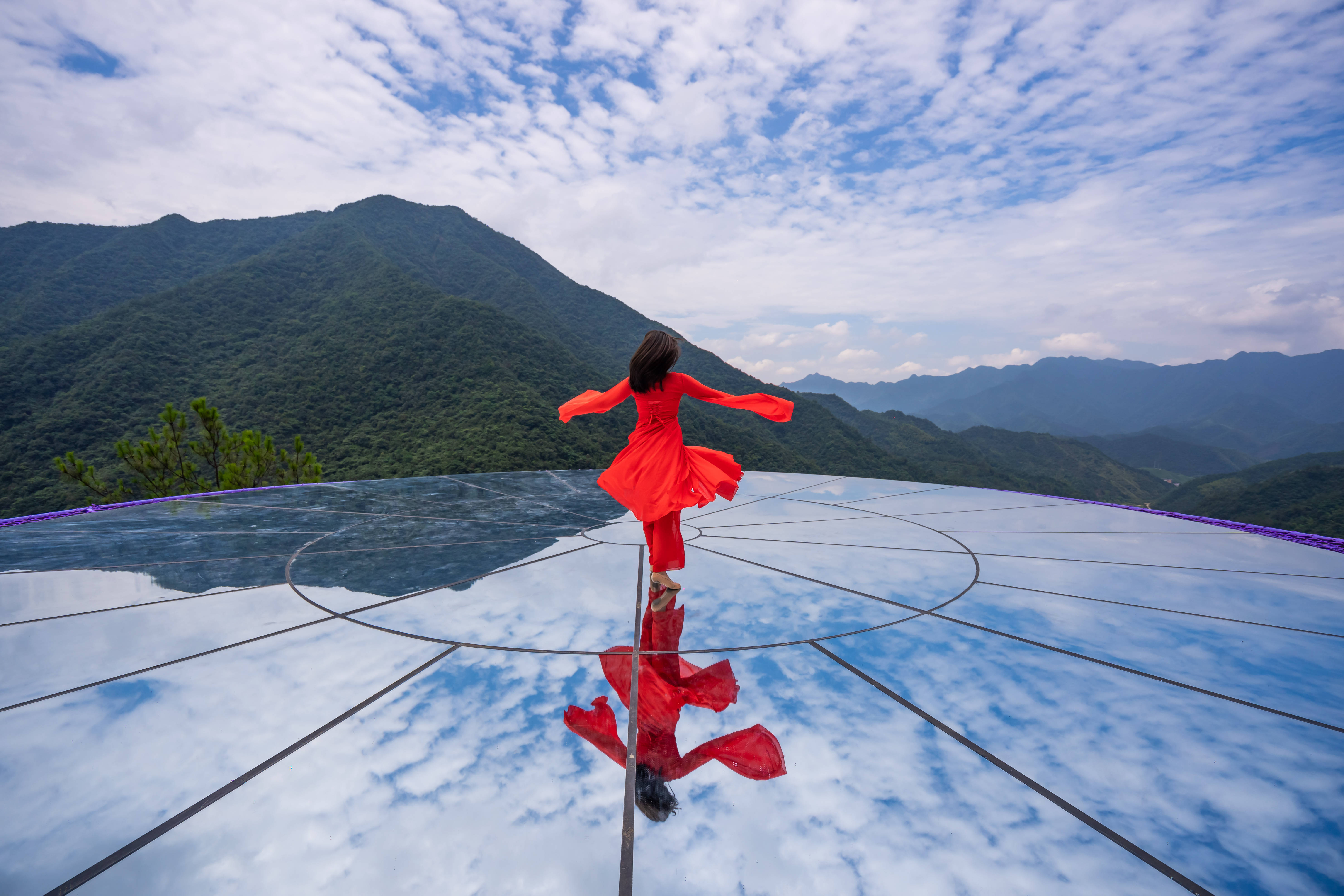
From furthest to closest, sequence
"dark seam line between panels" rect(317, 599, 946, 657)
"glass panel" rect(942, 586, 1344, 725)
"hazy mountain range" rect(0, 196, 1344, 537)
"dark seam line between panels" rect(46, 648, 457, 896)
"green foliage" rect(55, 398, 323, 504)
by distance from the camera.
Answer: "hazy mountain range" rect(0, 196, 1344, 537), "green foliage" rect(55, 398, 323, 504), "dark seam line between panels" rect(317, 599, 946, 657), "glass panel" rect(942, 586, 1344, 725), "dark seam line between panels" rect(46, 648, 457, 896)

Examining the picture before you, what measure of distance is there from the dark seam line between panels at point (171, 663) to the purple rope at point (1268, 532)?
926cm

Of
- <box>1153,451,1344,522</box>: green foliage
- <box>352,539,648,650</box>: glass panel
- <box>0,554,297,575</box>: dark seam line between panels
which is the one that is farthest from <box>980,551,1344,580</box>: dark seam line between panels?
<box>1153,451,1344,522</box>: green foliage

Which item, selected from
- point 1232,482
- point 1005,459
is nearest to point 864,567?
point 1232,482

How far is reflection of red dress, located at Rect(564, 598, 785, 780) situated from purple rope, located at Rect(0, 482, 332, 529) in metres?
7.34

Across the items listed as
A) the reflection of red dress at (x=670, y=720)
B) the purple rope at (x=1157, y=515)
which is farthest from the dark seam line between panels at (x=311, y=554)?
the reflection of red dress at (x=670, y=720)

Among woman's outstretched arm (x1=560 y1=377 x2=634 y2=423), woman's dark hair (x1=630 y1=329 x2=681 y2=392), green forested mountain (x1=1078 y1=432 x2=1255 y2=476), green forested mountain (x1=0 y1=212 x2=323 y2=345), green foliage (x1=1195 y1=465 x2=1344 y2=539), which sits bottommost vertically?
green foliage (x1=1195 y1=465 x2=1344 y2=539)

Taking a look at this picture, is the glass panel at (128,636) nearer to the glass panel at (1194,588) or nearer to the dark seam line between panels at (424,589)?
the dark seam line between panels at (424,589)

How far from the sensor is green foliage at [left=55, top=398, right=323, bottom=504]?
486 inches

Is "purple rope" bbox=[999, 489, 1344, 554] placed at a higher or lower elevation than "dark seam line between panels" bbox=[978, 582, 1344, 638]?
higher

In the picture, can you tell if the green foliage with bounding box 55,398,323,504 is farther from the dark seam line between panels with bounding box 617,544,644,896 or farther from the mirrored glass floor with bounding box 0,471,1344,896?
the dark seam line between panels with bounding box 617,544,644,896

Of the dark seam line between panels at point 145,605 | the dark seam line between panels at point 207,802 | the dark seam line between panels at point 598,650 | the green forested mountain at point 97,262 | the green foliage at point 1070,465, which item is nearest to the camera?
the dark seam line between panels at point 207,802

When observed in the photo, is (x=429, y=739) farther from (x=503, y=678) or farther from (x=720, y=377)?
(x=720, y=377)

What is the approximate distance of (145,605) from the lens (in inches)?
153

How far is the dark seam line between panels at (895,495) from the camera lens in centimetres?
839
